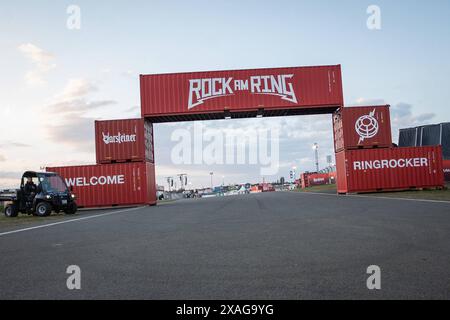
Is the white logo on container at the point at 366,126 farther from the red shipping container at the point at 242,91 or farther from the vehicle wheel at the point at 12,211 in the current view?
the vehicle wheel at the point at 12,211

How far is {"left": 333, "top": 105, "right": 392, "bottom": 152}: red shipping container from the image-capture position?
25.5m

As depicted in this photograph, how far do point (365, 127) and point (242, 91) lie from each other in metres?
8.27

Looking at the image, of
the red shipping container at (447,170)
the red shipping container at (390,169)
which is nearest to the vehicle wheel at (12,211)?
→ the red shipping container at (390,169)

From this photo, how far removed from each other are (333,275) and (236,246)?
235cm

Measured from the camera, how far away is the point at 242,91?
25219 mm

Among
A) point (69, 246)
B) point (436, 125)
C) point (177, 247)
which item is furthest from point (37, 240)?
point (436, 125)

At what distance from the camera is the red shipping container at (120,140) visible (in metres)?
25.3

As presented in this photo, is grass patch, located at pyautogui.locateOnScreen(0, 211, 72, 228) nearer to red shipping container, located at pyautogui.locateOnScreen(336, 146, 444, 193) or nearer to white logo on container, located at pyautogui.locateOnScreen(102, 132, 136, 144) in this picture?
white logo on container, located at pyautogui.locateOnScreen(102, 132, 136, 144)

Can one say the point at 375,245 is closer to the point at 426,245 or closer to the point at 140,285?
the point at 426,245

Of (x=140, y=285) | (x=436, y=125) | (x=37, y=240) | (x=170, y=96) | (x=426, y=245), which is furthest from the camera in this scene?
(x=436, y=125)

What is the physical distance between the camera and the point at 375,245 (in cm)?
588

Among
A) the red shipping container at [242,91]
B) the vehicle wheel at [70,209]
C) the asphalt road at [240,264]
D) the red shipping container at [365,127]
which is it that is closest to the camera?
the asphalt road at [240,264]

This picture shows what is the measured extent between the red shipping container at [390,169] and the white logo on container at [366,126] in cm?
107

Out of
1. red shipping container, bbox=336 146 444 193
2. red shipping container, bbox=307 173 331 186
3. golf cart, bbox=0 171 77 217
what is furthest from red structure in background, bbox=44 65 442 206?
red shipping container, bbox=307 173 331 186
